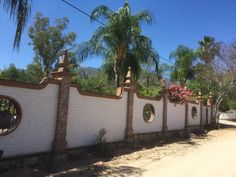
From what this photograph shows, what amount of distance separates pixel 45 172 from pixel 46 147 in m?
1.33

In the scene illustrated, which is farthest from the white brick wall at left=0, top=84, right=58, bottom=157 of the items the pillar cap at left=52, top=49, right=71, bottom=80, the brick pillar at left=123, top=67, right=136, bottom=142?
the brick pillar at left=123, top=67, right=136, bottom=142

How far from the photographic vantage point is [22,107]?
1000 cm

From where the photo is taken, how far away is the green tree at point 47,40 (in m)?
40.8

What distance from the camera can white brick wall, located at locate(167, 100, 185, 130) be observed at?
21078 mm

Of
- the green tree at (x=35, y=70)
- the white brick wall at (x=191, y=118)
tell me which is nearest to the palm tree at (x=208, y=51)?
the white brick wall at (x=191, y=118)

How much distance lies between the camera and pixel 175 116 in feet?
72.7

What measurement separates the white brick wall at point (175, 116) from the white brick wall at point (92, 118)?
612 centimetres

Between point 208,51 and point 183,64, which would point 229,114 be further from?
point 208,51

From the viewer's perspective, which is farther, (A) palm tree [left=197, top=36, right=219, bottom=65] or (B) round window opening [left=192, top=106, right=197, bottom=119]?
(A) palm tree [left=197, top=36, right=219, bottom=65]

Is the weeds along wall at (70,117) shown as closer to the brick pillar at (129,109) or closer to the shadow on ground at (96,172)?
the brick pillar at (129,109)

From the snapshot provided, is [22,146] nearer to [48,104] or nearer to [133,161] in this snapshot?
[48,104]

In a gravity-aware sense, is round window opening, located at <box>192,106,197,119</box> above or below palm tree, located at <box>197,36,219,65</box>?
below

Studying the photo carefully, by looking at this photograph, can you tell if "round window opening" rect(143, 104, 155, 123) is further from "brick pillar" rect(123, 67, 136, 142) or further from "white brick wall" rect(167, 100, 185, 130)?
"brick pillar" rect(123, 67, 136, 142)

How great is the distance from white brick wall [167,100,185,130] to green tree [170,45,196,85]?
17.4 m
